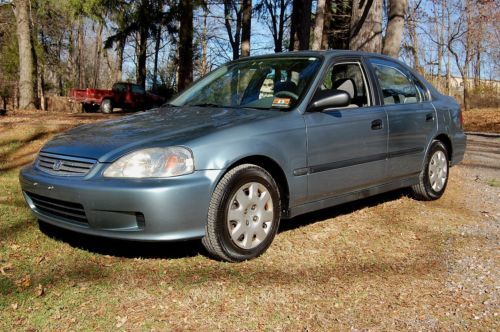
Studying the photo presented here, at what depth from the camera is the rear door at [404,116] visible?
5055 millimetres

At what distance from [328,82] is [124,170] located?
7.03ft

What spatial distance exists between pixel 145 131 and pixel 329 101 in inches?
58.9

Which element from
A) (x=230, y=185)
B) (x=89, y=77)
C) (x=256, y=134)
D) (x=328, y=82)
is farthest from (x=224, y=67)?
(x=89, y=77)

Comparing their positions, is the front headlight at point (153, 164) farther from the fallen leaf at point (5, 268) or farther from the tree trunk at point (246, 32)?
the tree trunk at point (246, 32)

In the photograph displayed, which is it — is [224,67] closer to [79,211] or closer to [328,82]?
[328,82]

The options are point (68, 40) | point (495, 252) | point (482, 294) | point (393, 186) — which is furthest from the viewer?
point (68, 40)

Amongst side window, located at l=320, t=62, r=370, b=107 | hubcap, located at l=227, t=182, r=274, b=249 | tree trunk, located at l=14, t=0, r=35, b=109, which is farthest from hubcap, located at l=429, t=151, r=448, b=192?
tree trunk, located at l=14, t=0, r=35, b=109

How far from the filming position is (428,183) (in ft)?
18.7

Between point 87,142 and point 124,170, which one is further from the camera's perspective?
point 87,142

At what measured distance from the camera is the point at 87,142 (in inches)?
148

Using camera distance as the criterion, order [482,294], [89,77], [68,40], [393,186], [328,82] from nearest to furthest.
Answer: [482,294]
[328,82]
[393,186]
[68,40]
[89,77]

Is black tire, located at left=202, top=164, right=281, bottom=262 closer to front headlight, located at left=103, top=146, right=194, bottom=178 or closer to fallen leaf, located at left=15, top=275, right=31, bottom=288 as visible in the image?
front headlight, located at left=103, top=146, right=194, bottom=178

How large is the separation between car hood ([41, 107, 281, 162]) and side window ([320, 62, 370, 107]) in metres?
1.01

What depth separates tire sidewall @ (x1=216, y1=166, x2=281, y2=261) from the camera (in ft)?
11.7
